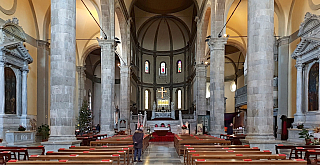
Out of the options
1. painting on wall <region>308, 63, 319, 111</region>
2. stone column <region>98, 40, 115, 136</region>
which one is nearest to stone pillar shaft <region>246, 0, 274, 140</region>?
painting on wall <region>308, 63, 319, 111</region>

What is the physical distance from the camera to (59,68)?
9859mm

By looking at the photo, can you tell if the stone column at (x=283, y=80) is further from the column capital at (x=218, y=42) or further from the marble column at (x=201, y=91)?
the marble column at (x=201, y=91)

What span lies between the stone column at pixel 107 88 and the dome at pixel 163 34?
2097cm

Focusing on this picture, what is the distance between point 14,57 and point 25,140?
4.98 metres

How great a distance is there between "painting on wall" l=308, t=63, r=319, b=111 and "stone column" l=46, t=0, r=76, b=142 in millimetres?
13203

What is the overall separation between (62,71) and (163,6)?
2947 centimetres

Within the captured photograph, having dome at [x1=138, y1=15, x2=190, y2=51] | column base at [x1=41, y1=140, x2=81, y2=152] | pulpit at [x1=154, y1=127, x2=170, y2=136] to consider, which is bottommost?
pulpit at [x1=154, y1=127, x2=170, y2=136]

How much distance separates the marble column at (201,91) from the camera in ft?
82.7

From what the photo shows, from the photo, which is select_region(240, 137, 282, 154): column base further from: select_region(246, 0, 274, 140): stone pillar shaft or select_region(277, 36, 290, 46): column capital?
select_region(277, 36, 290, 46): column capital

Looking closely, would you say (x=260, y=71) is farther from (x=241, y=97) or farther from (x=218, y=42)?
(x=241, y=97)

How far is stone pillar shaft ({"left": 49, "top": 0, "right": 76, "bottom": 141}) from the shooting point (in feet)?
31.9

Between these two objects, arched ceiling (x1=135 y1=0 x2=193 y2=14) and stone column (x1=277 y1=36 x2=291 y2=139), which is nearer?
stone column (x1=277 y1=36 x2=291 y2=139)

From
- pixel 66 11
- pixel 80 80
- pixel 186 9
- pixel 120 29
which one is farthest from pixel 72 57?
pixel 186 9

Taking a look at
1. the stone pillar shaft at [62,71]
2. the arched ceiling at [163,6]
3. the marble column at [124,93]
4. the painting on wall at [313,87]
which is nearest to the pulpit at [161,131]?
the marble column at [124,93]
